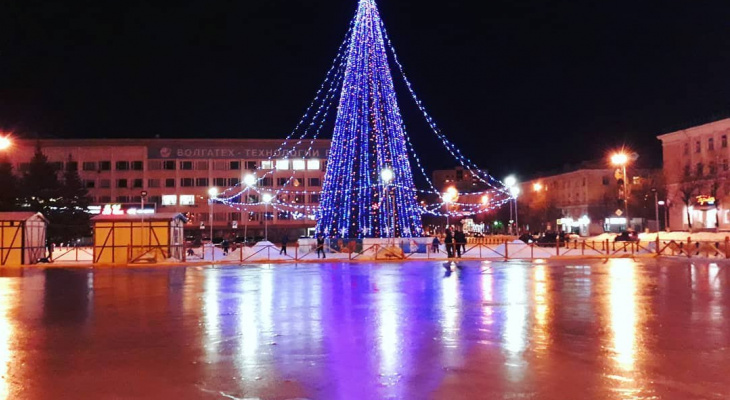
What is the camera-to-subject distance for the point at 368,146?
30.4m

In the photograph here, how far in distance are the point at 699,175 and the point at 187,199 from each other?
62564 mm

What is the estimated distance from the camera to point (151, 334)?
10.8 metres

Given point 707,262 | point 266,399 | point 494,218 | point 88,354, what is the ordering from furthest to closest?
1. point 494,218
2. point 707,262
3. point 88,354
4. point 266,399

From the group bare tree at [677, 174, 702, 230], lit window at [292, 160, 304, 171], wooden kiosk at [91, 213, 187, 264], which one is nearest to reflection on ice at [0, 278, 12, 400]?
wooden kiosk at [91, 213, 187, 264]

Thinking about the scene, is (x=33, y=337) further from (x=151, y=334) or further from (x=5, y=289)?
(x=5, y=289)

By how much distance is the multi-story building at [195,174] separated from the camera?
273ft

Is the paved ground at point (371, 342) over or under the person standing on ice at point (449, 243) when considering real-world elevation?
under

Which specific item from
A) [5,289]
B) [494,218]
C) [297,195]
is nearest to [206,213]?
[297,195]

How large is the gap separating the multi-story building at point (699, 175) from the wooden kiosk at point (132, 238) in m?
46.2

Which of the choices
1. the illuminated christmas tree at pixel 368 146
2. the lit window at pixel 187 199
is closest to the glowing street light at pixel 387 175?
the illuminated christmas tree at pixel 368 146

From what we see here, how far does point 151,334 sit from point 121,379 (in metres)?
3.15

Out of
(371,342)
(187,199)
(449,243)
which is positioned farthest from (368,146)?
(187,199)

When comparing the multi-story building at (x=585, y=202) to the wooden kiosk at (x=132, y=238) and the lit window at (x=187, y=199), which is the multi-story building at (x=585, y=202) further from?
the wooden kiosk at (x=132, y=238)

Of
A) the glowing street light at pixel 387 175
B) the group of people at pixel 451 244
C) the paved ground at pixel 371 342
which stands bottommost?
the paved ground at pixel 371 342
